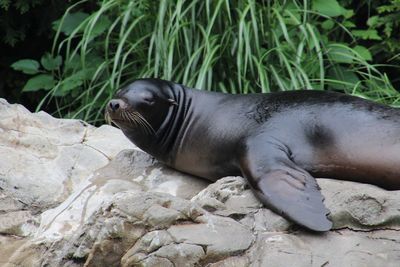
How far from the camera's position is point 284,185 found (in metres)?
3.44

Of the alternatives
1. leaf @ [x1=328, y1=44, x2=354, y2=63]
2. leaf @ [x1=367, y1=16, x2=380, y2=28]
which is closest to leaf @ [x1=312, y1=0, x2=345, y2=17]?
leaf @ [x1=328, y1=44, x2=354, y2=63]

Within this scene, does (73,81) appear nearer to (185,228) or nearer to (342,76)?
(342,76)

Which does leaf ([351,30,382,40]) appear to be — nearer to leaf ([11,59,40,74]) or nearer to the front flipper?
leaf ([11,59,40,74])

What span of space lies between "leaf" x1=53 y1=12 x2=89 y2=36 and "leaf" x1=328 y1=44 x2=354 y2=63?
1975 millimetres

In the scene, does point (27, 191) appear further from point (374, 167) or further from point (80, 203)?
point (374, 167)

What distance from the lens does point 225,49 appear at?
18.9ft

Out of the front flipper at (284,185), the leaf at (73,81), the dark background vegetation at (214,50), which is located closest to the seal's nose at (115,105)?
the front flipper at (284,185)

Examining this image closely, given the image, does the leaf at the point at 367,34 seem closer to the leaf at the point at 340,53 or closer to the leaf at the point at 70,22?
the leaf at the point at 340,53

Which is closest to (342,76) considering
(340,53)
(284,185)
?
(340,53)

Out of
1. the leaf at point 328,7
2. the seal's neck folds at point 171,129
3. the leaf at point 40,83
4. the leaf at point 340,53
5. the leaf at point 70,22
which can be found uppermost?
the seal's neck folds at point 171,129

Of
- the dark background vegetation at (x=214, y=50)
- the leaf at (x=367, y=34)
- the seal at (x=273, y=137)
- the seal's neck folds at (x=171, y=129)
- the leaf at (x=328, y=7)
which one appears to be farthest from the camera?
the leaf at (x=367, y=34)

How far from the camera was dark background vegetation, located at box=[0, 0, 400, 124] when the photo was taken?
223 inches

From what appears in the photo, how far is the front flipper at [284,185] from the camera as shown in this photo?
320 centimetres

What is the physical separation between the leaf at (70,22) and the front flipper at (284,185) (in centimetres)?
305
